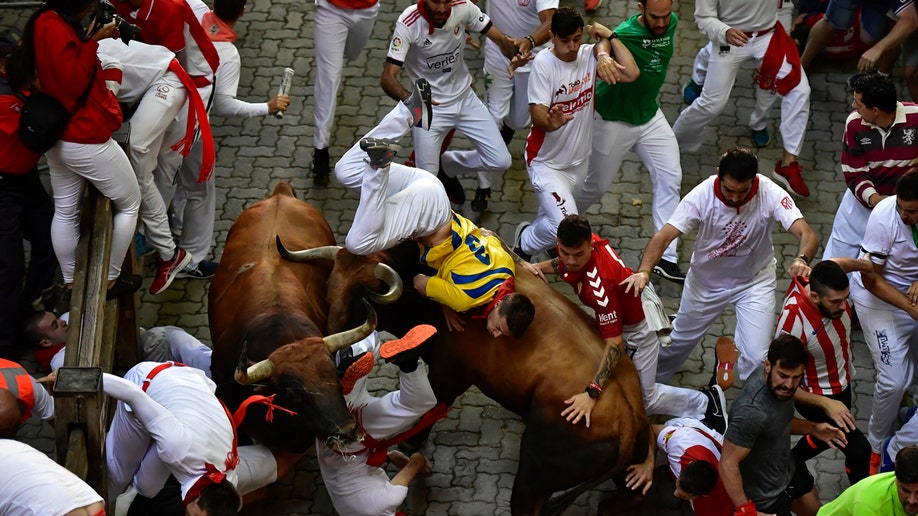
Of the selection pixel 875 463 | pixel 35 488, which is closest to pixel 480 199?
pixel 875 463

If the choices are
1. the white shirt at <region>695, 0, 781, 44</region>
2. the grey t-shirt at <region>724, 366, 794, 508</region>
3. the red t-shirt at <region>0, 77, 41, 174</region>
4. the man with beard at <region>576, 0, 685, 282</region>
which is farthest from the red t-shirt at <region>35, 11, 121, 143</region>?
the white shirt at <region>695, 0, 781, 44</region>

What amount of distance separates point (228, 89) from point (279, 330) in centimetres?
285

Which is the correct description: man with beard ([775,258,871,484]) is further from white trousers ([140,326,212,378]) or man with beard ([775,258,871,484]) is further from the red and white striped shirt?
white trousers ([140,326,212,378])

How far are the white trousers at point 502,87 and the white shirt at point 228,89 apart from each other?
2.33m

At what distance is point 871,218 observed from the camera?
8320 mm

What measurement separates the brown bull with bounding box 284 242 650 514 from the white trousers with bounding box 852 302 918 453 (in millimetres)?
1964

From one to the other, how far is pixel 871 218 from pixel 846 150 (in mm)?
1011

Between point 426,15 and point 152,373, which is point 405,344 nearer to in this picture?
point 152,373

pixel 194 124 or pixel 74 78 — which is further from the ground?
pixel 74 78

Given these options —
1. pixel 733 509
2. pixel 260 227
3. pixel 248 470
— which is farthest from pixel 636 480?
pixel 260 227

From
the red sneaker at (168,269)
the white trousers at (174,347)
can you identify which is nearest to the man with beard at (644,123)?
the red sneaker at (168,269)

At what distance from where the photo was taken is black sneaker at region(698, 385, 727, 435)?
823 centimetres

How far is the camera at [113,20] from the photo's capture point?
754cm

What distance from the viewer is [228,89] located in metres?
9.63
